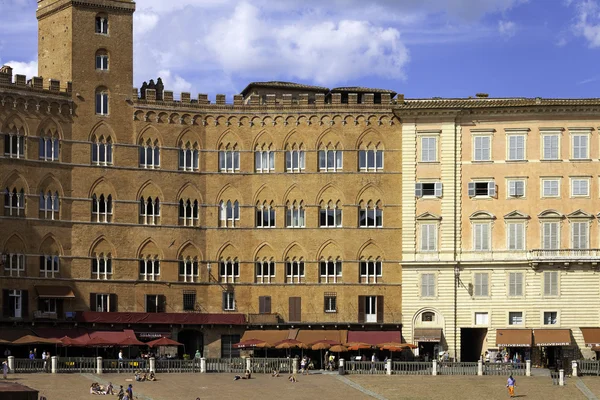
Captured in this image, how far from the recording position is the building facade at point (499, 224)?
381 ft

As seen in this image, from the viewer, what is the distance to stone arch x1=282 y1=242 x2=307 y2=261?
11968 centimetres

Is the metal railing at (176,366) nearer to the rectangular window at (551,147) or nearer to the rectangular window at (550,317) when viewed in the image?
the rectangular window at (550,317)

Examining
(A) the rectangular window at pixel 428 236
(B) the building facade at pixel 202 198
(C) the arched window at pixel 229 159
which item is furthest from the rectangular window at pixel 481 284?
(C) the arched window at pixel 229 159

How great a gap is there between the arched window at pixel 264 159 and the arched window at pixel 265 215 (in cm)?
272

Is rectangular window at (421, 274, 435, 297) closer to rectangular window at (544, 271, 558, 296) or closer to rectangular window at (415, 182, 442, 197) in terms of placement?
rectangular window at (415, 182, 442, 197)

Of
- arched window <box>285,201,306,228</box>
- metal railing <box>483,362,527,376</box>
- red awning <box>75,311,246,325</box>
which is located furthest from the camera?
arched window <box>285,201,306,228</box>

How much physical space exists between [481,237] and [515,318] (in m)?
6.78

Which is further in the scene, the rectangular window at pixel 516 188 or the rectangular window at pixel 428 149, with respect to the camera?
the rectangular window at pixel 428 149

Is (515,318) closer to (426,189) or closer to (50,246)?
(426,189)

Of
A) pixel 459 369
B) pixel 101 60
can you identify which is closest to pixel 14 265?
pixel 101 60

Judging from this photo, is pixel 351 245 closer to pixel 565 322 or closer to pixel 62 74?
pixel 565 322

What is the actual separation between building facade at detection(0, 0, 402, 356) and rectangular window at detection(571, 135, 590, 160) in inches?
541

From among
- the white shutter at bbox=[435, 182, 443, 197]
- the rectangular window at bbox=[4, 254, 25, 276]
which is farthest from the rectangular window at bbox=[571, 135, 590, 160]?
the rectangular window at bbox=[4, 254, 25, 276]

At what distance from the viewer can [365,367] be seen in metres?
109
